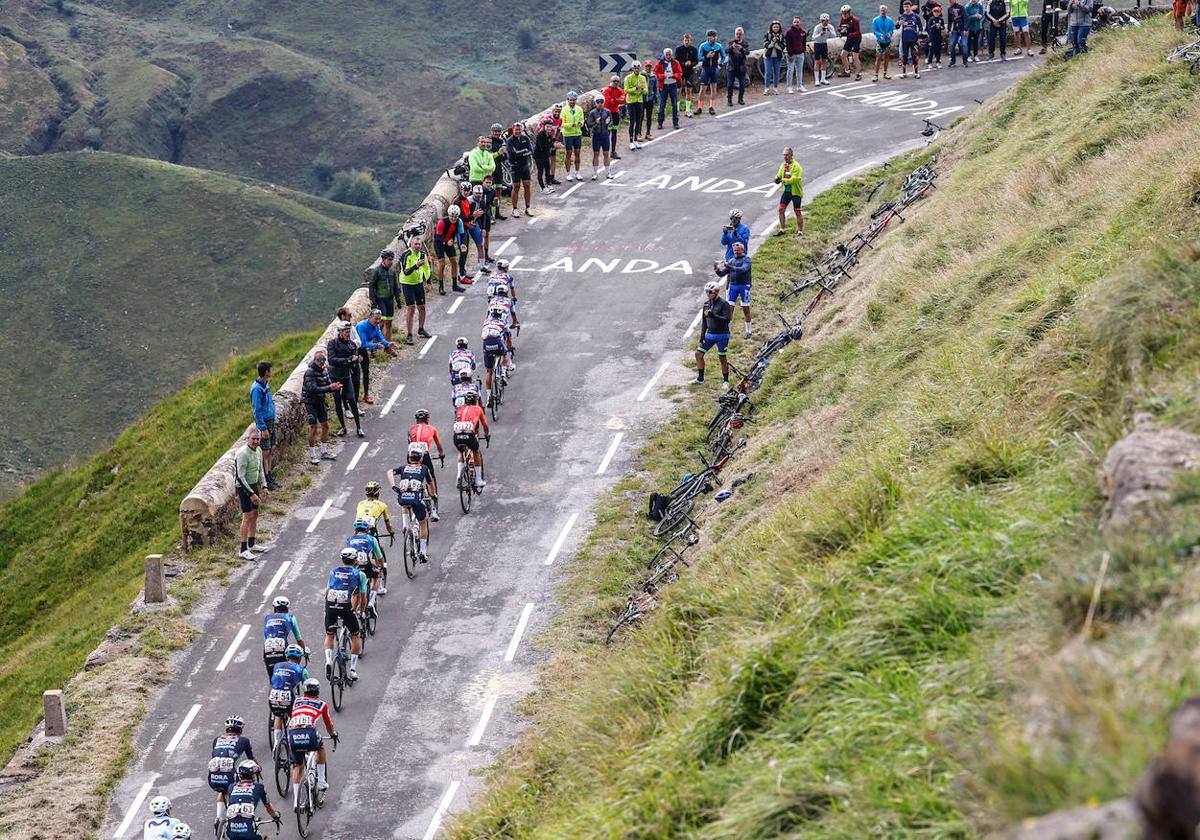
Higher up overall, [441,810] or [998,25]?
[998,25]

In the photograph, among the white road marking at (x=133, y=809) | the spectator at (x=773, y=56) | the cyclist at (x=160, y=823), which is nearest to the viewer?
the cyclist at (x=160, y=823)

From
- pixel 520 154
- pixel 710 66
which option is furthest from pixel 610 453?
pixel 710 66

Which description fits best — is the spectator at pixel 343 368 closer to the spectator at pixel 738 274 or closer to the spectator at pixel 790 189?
the spectator at pixel 738 274

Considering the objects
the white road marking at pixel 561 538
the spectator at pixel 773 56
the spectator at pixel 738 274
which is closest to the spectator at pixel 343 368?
the white road marking at pixel 561 538

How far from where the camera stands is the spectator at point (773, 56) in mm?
42969

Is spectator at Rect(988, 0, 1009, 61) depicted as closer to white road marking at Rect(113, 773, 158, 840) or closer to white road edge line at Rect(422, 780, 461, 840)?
white road edge line at Rect(422, 780, 461, 840)

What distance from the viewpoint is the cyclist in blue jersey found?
17047mm

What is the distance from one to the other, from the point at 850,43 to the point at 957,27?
3.14 metres

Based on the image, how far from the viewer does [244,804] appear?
16.4 m

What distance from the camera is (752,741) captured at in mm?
10289

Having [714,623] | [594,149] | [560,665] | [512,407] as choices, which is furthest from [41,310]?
[714,623]

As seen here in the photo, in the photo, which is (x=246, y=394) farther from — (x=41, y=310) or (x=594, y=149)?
(x=41, y=310)

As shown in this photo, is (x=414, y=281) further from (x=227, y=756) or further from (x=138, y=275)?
(x=138, y=275)

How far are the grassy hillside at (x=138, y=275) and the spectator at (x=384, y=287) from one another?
55.3m
